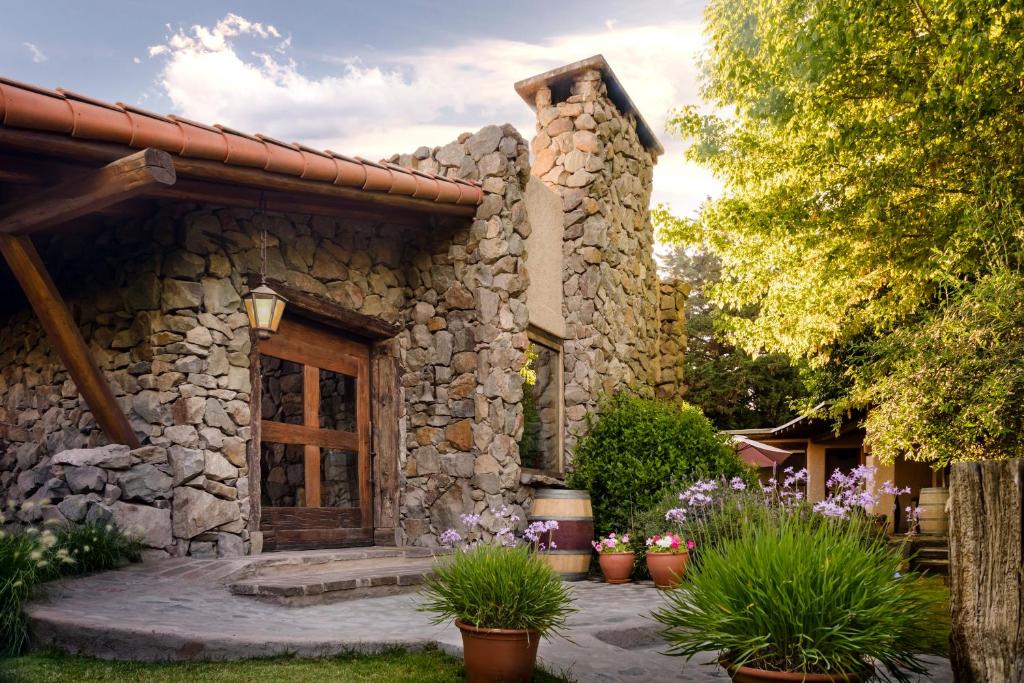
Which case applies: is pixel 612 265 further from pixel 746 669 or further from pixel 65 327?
pixel 746 669

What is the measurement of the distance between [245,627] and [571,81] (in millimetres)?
7605

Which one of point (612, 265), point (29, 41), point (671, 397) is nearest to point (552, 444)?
point (612, 265)

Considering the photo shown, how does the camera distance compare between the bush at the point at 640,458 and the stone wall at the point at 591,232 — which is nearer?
the bush at the point at 640,458

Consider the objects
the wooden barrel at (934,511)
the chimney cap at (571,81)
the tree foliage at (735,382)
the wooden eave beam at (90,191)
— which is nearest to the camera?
the wooden eave beam at (90,191)

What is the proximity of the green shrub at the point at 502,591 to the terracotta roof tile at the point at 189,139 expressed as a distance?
317cm

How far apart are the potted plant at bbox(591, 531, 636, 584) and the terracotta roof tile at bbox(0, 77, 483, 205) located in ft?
11.2

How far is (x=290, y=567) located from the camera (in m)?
6.61

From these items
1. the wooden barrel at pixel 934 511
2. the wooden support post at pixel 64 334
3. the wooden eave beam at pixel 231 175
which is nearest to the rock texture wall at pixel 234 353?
the wooden support post at pixel 64 334

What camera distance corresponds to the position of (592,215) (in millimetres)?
10453

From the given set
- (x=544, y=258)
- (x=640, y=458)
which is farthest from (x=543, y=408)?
(x=544, y=258)

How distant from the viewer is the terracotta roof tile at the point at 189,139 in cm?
494

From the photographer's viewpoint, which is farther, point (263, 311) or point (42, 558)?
point (263, 311)

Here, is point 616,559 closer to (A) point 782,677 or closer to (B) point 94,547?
(B) point 94,547

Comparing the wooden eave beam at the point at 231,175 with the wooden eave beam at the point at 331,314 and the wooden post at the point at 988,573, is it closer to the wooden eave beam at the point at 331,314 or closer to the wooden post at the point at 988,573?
the wooden eave beam at the point at 331,314
